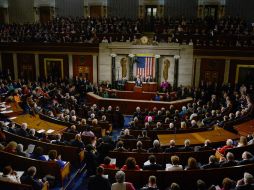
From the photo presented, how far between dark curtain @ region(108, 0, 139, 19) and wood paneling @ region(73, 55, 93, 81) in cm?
675

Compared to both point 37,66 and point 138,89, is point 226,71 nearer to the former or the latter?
point 138,89

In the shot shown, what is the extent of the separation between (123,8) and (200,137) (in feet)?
61.7

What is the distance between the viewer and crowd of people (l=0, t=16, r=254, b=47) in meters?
18.9

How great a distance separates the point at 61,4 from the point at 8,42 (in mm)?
7157

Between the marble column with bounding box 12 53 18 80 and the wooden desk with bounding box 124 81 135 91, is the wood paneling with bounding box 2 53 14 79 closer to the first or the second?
the marble column with bounding box 12 53 18 80

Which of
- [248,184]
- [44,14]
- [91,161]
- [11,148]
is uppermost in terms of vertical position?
[44,14]

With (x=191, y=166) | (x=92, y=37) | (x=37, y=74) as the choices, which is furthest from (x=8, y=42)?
(x=191, y=166)

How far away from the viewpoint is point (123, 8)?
83.8 ft

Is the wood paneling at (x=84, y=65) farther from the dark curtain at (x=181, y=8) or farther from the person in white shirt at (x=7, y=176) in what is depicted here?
the person in white shirt at (x=7, y=176)

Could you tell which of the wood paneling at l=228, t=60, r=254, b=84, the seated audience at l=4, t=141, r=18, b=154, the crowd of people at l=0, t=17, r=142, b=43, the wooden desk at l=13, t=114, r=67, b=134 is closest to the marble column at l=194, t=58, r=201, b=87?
the wood paneling at l=228, t=60, r=254, b=84

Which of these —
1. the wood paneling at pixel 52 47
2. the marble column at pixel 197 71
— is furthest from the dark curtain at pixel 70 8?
the marble column at pixel 197 71

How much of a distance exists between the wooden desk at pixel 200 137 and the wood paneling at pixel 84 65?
12399 millimetres

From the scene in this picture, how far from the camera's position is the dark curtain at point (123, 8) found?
25.3 metres

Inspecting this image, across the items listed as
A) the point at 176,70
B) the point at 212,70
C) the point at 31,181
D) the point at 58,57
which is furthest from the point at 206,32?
the point at 31,181
